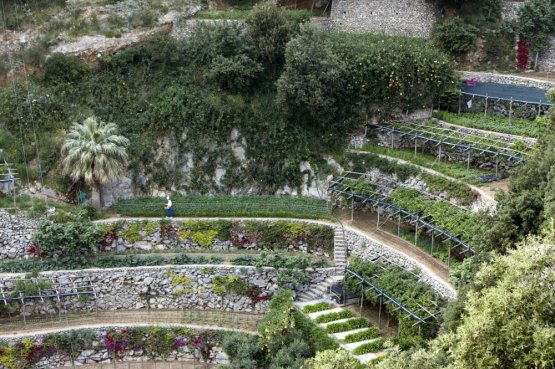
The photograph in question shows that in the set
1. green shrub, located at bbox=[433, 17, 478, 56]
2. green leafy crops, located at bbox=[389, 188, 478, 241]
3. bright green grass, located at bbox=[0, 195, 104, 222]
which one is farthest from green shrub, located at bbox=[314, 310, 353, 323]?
green shrub, located at bbox=[433, 17, 478, 56]

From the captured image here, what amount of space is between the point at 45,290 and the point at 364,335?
14.0m

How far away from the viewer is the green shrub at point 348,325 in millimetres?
29938

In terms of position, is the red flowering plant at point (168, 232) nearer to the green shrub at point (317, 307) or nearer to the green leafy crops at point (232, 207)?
the green leafy crops at point (232, 207)

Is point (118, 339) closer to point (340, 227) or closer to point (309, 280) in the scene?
point (309, 280)

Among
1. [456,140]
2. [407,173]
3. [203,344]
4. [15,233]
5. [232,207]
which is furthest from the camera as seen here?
[232,207]

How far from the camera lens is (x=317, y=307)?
3172 centimetres

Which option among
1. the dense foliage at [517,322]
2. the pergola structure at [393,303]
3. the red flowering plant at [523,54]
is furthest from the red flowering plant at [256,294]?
the red flowering plant at [523,54]

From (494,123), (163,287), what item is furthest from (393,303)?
(494,123)

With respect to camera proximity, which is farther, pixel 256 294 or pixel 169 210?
pixel 169 210

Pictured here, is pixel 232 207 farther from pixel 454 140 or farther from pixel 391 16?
pixel 391 16

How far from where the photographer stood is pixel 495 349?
17.1 metres

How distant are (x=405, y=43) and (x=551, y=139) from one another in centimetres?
1247

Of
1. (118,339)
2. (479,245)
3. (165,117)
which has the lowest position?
(118,339)

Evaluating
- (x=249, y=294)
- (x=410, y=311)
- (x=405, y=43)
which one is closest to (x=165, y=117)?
(x=249, y=294)
